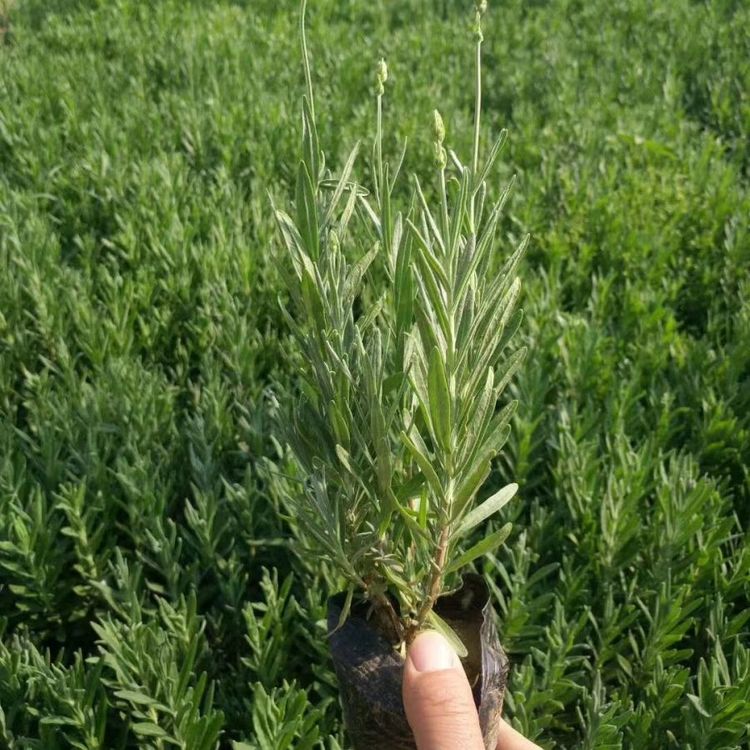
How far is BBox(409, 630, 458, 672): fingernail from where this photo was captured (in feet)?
3.84

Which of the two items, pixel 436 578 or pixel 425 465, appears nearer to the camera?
pixel 425 465

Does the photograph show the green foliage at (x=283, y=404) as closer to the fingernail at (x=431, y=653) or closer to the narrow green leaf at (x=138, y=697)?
the narrow green leaf at (x=138, y=697)

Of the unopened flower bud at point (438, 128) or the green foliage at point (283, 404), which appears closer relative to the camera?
the unopened flower bud at point (438, 128)

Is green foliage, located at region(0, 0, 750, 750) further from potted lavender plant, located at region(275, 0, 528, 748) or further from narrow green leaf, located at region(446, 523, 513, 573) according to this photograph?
narrow green leaf, located at region(446, 523, 513, 573)

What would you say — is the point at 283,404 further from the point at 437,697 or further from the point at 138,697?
the point at 437,697

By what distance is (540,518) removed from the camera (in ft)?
6.79

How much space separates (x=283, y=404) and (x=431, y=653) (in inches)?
42.3

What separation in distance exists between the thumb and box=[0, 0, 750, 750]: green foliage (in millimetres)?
426

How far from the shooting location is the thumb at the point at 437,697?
1.17m

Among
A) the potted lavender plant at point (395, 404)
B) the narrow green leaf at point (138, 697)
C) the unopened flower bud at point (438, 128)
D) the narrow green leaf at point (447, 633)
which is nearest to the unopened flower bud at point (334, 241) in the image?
the potted lavender plant at point (395, 404)

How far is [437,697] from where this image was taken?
117 centimetres

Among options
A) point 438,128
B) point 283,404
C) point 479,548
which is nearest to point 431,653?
point 479,548

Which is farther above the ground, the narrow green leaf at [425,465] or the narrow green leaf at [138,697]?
the narrow green leaf at [425,465]

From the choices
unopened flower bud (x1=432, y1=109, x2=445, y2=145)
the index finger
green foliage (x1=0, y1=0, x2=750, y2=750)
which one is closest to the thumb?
the index finger
